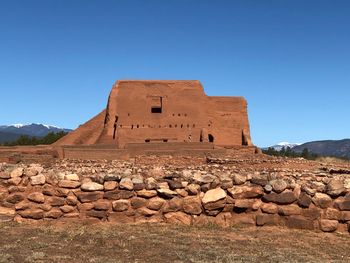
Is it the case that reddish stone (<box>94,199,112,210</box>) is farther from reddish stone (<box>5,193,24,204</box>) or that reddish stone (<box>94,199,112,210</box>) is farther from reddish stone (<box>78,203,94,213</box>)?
reddish stone (<box>5,193,24,204</box>)

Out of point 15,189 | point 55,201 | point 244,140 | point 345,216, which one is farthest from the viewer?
point 244,140

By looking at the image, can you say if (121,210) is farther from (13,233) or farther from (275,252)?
(275,252)

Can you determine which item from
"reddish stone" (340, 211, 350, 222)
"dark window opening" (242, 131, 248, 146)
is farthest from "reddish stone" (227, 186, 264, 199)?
"dark window opening" (242, 131, 248, 146)

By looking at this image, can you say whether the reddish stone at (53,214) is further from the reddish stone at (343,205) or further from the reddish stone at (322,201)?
the reddish stone at (343,205)

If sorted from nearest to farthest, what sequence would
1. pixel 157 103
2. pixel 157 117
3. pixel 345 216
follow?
1. pixel 345 216
2. pixel 157 117
3. pixel 157 103

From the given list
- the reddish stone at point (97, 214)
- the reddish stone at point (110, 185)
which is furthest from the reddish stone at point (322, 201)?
the reddish stone at point (97, 214)

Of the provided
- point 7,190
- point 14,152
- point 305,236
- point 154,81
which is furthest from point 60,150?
point 305,236

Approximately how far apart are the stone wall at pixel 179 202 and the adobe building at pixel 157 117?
2633 centimetres

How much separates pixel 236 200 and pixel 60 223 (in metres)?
2.94

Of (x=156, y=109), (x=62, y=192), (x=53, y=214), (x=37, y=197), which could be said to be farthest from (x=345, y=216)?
(x=156, y=109)

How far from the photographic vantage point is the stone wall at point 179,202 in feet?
24.6

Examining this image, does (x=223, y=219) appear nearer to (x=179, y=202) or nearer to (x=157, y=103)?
(x=179, y=202)

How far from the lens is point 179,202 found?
7555mm

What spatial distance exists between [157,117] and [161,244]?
29.7 meters
